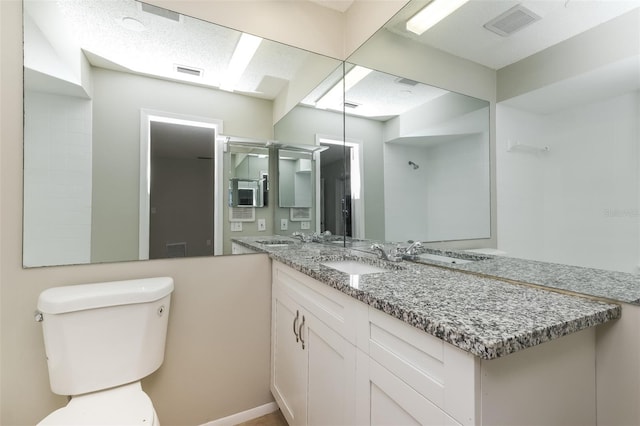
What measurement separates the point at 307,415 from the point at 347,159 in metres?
1.52

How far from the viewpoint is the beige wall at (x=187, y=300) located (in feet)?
3.78

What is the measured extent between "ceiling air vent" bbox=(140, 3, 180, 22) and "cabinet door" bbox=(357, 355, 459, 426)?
6.07 feet

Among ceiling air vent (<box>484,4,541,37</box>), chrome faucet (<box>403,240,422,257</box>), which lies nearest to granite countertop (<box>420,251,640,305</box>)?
chrome faucet (<box>403,240,422,257</box>)

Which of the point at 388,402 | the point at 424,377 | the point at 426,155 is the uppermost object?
the point at 426,155

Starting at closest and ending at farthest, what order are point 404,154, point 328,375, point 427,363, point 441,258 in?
point 427,363 < point 328,375 < point 441,258 < point 404,154

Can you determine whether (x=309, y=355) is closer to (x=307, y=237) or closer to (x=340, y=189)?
(x=307, y=237)

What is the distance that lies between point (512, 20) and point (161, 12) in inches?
63.8

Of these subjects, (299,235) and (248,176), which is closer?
(248,176)

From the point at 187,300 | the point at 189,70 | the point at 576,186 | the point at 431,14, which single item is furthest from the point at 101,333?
the point at 431,14

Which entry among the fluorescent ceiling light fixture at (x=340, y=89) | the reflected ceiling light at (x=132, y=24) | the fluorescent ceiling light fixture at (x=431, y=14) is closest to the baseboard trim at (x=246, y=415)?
the fluorescent ceiling light fixture at (x=340, y=89)

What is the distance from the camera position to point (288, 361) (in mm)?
1468

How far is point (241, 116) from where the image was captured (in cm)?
170

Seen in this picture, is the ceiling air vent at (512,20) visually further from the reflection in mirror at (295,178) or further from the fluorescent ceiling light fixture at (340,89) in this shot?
the reflection in mirror at (295,178)

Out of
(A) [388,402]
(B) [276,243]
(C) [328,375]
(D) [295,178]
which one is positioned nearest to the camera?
(A) [388,402]
